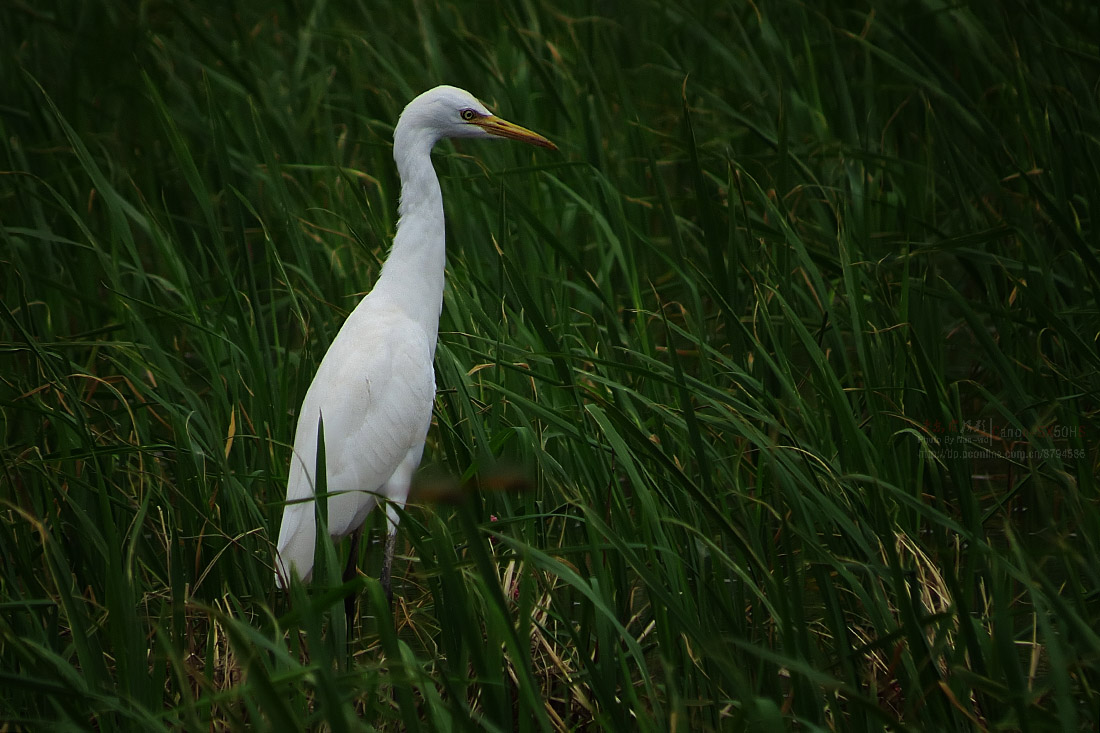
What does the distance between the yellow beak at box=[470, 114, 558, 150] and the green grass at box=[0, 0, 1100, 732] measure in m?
0.16

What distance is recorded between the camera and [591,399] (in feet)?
8.02

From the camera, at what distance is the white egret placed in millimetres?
2883

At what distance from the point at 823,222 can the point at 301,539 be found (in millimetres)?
1984

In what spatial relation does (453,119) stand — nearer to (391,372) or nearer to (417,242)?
(417,242)

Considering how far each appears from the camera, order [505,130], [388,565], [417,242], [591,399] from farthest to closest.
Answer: [505,130], [417,242], [388,565], [591,399]

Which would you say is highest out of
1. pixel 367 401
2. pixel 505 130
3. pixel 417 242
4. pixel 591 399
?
pixel 505 130

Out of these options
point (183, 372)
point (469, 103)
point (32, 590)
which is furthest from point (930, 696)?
point (183, 372)

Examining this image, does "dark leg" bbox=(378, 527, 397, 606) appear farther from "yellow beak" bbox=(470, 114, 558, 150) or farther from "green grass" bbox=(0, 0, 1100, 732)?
"yellow beak" bbox=(470, 114, 558, 150)

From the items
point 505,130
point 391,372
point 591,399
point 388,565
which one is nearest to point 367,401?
point 391,372

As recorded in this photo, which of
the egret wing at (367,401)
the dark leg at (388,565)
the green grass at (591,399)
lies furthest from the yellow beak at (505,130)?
the dark leg at (388,565)

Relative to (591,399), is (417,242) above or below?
above

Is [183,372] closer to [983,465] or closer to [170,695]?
[170,695]

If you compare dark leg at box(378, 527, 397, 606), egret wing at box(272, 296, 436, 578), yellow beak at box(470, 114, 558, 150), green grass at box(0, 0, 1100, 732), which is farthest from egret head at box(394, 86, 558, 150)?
dark leg at box(378, 527, 397, 606)

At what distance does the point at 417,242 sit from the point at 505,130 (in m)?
0.44
